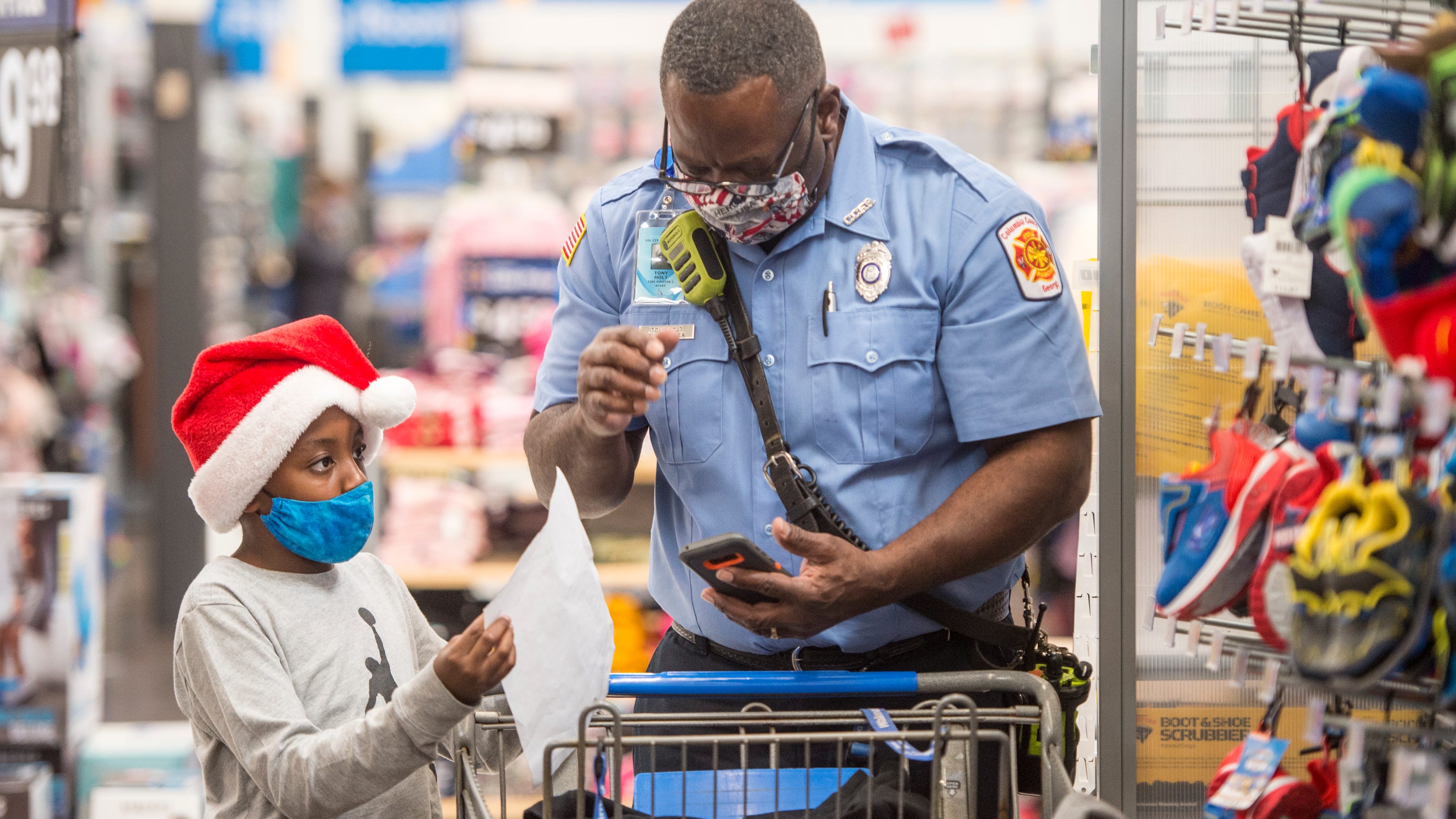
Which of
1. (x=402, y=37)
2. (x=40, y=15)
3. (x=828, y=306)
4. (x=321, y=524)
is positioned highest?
(x=402, y=37)

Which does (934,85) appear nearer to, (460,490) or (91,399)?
(460,490)

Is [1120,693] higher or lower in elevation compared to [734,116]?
lower

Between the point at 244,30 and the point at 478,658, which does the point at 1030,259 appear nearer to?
the point at 478,658

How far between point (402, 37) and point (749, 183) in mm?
4344

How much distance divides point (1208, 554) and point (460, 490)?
346 cm

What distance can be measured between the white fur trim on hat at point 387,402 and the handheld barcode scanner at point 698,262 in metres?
0.44

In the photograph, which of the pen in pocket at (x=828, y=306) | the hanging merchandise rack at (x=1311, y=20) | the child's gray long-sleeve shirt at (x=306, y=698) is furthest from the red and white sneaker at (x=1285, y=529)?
the child's gray long-sleeve shirt at (x=306, y=698)

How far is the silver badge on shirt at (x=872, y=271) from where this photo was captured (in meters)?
1.87

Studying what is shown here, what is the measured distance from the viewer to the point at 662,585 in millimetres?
2068

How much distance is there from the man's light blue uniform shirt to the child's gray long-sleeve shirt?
45 cm

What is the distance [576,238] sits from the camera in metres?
2.12

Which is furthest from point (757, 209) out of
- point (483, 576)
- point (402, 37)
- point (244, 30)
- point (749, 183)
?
point (244, 30)

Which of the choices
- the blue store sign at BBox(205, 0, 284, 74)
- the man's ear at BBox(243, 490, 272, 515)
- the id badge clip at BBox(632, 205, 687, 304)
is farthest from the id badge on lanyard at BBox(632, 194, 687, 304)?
the blue store sign at BBox(205, 0, 284, 74)

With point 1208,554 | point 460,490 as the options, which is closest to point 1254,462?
point 1208,554
